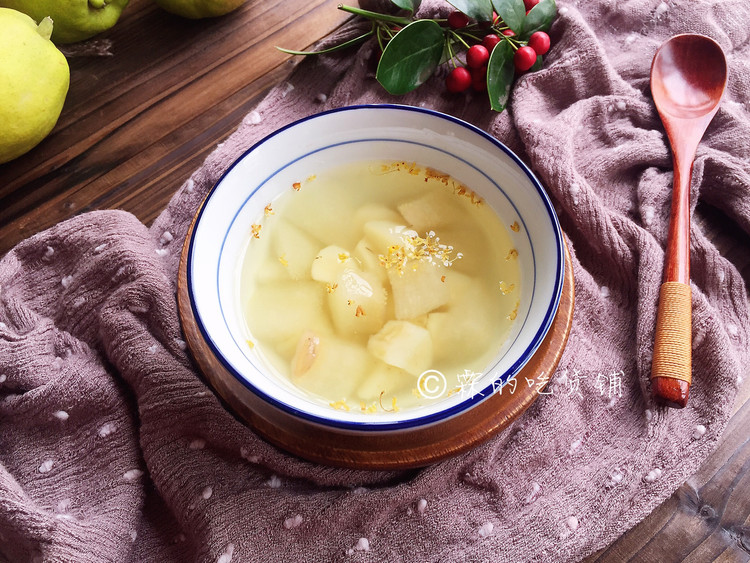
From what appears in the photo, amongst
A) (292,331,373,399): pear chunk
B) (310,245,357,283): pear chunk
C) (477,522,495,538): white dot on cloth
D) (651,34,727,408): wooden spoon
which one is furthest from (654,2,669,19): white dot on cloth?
(477,522,495,538): white dot on cloth

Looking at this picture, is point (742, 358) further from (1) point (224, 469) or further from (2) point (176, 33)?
(2) point (176, 33)

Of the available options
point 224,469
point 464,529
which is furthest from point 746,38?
point 224,469

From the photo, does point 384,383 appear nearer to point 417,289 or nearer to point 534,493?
point 417,289

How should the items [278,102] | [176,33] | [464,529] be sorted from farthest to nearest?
1. [176,33]
2. [278,102]
3. [464,529]

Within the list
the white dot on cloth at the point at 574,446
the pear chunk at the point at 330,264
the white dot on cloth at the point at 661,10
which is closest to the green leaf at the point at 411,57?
the pear chunk at the point at 330,264

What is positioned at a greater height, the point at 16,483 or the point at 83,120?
the point at 83,120

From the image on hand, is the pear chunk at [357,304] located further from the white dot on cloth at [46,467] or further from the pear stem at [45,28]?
the pear stem at [45,28]

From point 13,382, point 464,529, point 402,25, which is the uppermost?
point 402,25

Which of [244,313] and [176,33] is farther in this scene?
[176,33]

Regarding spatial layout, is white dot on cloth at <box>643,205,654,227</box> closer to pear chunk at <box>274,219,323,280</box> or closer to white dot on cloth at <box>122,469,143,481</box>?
pear chunk at <box>274,219,323,280</box>
